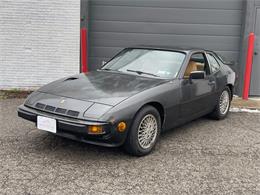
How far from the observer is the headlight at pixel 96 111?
3.61 meters

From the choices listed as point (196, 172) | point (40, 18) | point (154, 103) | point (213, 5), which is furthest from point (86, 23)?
point (196, 172)

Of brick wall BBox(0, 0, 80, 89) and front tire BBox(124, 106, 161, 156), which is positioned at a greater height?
brick wall BBox(0, 0, 80, 89)

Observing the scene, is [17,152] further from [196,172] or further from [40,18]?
[40,18]

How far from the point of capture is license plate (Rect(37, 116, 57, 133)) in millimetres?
3737

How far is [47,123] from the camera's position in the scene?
12.4 ft

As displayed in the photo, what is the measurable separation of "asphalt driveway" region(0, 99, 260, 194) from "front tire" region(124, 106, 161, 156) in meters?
0.12

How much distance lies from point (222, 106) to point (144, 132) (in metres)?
2.45

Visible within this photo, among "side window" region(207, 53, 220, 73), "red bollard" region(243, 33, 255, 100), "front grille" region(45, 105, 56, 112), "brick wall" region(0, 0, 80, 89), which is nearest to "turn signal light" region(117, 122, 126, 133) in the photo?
"front grille" region(45, 105, 56, 112)

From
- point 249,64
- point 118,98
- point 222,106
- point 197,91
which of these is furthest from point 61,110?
point 249,64

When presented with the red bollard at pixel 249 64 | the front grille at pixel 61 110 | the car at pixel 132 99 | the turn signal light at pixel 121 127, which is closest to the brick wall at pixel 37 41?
the car at pixel 132 99

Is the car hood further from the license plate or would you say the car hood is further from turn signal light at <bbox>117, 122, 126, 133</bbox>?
the license plate

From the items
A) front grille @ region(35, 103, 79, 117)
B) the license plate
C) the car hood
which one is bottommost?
the license plate

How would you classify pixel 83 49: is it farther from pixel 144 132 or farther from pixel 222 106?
pixel 144 132

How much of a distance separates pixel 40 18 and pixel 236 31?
4576 millimetres
